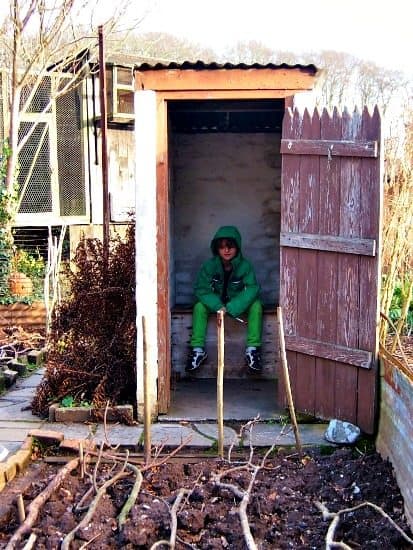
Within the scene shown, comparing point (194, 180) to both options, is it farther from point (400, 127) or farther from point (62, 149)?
point (62, 149)

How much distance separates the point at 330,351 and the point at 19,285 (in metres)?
7.41

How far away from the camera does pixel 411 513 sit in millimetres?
3600

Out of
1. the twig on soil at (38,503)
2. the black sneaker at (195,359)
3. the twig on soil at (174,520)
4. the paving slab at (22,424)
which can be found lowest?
the paving slab at (22,424)

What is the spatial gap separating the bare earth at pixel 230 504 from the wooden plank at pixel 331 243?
1.48 metres

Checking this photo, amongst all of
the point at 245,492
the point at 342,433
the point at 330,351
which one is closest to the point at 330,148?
the point at 330,351

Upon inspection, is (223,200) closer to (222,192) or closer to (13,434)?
(222,192)

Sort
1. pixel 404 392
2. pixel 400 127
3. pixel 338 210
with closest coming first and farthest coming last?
A: pixel 404 392 < pixel 338 210 < pixel 400 127

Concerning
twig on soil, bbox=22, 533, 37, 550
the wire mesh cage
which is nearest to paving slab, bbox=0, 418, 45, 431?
twig on soil, bbox=22, 533, 37, 550

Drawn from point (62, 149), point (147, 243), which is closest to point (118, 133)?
point (62, 149)

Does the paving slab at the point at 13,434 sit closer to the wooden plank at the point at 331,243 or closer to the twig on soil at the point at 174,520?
→ the twig on soil at the point at 174,520

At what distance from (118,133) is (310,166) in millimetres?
10403

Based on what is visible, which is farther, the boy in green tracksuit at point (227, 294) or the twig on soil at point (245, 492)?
the boy in green tracksuit at point (227, 294)

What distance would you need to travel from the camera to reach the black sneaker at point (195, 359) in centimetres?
672

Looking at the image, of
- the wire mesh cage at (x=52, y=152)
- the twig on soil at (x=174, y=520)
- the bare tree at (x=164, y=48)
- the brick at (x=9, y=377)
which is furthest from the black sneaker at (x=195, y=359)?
the bare tree at (x=164, y=48)
